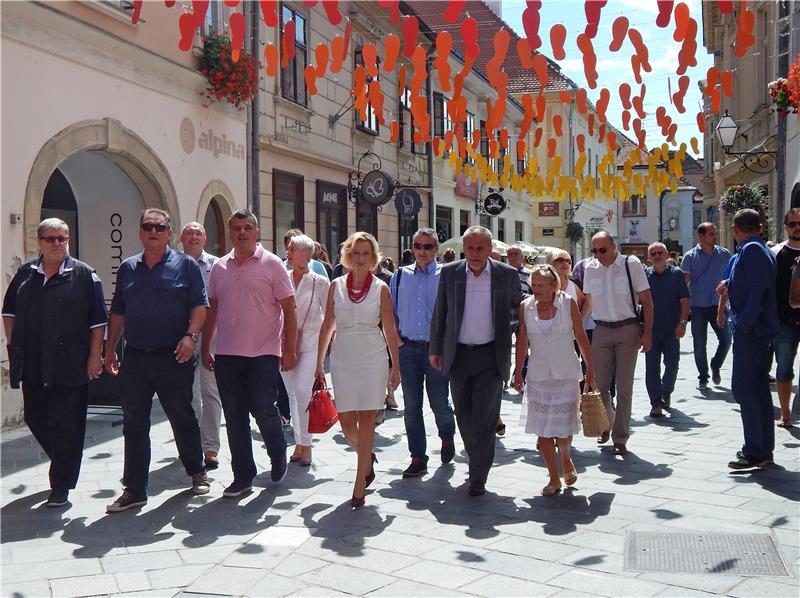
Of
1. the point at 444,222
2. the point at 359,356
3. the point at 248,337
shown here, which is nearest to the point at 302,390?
the point at 248,337

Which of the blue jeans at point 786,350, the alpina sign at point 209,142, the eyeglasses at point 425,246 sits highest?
the alpina sign at point 209,142

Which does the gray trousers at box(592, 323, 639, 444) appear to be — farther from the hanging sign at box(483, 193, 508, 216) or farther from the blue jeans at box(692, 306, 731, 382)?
the hanging sign at box(483, 193, 508, 216)

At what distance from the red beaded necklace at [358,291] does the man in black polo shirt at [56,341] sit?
5.82 feet

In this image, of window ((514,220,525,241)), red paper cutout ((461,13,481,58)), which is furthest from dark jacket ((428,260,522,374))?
window ((514,220,525,241))

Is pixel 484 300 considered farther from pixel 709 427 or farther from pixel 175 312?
Result: pixel 709 427

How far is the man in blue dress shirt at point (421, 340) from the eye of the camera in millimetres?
7270

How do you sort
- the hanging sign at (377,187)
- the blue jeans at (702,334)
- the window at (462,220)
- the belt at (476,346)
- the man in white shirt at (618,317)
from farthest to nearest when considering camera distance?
1. the window at (462,220)
2. the hanging sign at (377,187)
3. the blue jeans at (702,334)
4. the man in white shirt at (618,317)
5. the belt at (476,346)

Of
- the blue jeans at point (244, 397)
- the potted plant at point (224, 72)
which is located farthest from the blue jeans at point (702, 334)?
the potted plant at point (224, 72)

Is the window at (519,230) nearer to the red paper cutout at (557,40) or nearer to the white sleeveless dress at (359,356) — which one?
the red paper cutout at (557,40)

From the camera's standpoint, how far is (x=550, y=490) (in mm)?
6215

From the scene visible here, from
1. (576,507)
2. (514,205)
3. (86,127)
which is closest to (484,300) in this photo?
(576,507)

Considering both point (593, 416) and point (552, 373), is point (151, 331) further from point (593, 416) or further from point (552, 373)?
point (593, 416)

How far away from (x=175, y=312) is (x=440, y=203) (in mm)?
22084

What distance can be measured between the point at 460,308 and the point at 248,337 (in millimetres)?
1508
